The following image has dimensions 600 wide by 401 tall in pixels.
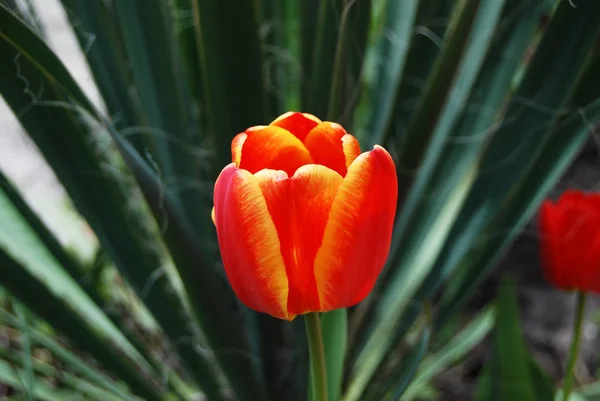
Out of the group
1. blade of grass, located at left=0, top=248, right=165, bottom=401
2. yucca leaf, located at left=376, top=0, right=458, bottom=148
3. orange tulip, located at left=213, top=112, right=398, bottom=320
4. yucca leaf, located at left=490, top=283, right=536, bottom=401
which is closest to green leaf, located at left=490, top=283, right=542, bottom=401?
yucca leaf, located at left=490, top=283, right=536, bottom=401

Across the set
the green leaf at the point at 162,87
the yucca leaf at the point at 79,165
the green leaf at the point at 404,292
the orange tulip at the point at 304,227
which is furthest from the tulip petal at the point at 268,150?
the green leaf at the point at 404,292

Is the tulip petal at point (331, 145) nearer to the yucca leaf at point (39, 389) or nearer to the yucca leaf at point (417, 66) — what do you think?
the yucca leaf at point (417, 66)

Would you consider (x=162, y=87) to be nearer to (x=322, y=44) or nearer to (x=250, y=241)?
(x=322, y=44)

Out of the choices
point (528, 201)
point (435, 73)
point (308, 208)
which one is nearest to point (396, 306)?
point (528, 201)

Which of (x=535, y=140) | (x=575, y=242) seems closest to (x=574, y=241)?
(x=575, y=242)

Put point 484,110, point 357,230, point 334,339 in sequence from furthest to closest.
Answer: point 484,110 → point 334,339 → point 357,230

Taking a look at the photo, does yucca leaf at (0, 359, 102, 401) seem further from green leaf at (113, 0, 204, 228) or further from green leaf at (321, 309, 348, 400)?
green leaf at (321, 309, 348, 400)
